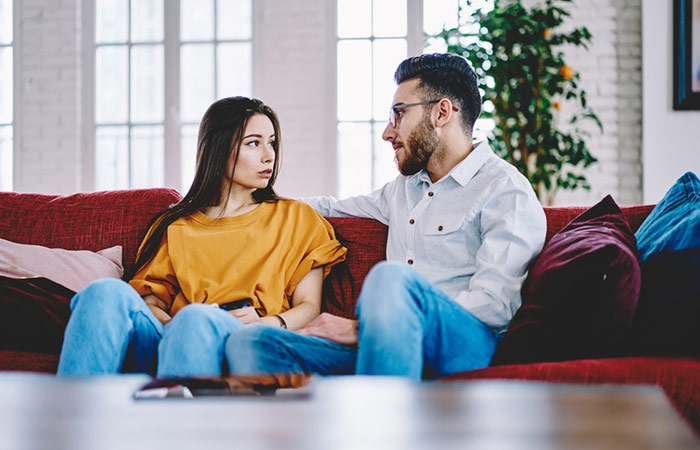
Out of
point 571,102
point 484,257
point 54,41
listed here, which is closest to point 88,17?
point 54,41

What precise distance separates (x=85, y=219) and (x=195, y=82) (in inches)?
97.5

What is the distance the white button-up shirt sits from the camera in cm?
156

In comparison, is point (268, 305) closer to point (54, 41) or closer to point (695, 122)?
point (695, 122)

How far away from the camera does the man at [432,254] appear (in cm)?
135

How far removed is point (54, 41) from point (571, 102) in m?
3.30

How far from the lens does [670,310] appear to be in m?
1.38

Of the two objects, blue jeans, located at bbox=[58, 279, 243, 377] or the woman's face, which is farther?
the woman's face

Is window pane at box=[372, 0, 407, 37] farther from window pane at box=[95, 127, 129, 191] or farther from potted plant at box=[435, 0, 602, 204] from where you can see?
window pane at box=[95, 127, 129, 191]

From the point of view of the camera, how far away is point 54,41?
435 centimetres

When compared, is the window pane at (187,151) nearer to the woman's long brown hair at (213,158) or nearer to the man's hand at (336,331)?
the woman's long brown hair at (213,158)

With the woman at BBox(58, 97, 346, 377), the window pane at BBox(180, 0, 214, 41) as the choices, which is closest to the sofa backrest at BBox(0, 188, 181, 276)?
the woman at BBox(58, 97, 346, 377)

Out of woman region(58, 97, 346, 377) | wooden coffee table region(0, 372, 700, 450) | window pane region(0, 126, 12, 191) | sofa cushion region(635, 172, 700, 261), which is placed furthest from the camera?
window pane region(0, 126, 12, 191)

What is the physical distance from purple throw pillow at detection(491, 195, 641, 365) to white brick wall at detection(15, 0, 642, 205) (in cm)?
267

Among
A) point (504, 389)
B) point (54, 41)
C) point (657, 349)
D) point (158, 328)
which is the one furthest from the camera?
point (54, 41)
